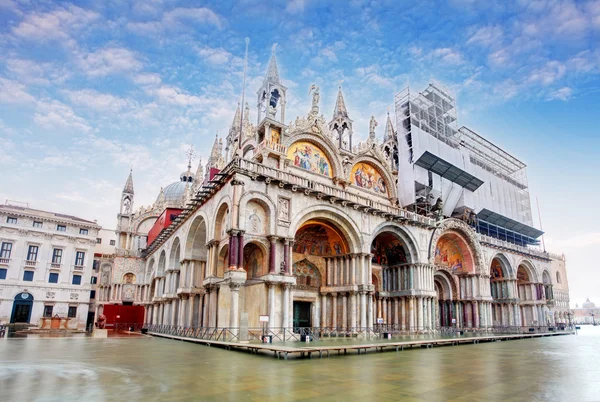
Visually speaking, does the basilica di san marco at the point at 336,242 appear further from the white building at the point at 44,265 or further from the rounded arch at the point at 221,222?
the white building at the point at 44,265

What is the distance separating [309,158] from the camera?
115 ft

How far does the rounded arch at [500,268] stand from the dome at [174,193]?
161ft

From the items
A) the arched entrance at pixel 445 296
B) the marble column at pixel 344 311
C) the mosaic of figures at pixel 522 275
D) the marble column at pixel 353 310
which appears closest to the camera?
the marble column at pixel 353 310

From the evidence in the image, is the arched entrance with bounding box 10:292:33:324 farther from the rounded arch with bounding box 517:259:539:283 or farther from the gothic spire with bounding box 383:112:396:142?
the rounded arch with bounding box 517:259:539:283

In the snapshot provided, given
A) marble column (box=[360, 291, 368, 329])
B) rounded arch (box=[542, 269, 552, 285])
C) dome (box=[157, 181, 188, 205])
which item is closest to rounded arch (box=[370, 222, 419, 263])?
marble column (box=[360, 291, 368, 329])

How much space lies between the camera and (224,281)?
26.1 metres

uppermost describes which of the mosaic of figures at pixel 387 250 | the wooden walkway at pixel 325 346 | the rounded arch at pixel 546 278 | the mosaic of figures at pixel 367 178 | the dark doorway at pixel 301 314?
the mosaic of figures at pixel 367 178

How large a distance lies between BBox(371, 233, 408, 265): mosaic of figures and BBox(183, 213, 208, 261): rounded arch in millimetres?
16129

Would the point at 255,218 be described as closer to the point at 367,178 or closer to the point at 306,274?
the point at 306,274

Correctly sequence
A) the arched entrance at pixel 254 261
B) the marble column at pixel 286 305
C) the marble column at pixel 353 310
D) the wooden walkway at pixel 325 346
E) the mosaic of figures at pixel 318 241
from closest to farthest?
the wooden walkway at pixel 325 346 → the marble column at pixel 286 305 → the arched entrance at pixel 254 261 → the marble column at pixel 353 310 → the mosaic of figures at pixel 318 241

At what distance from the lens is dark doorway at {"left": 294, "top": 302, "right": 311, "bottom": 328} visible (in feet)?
106

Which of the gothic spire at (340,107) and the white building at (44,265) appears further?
the white building at (44,265)

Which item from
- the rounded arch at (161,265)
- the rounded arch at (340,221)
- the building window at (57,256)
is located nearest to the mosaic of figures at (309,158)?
the rounded arch at (340,221)

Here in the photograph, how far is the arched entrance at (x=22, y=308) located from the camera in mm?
47434
